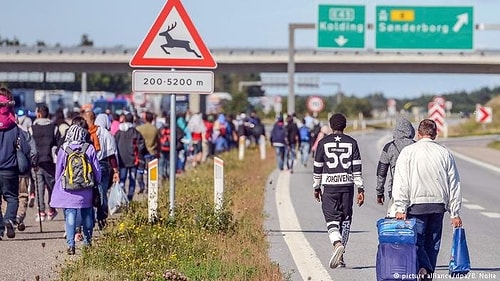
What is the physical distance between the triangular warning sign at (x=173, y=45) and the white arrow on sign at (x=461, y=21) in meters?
35.1

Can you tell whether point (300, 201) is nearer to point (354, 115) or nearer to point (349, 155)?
point (349, 155)

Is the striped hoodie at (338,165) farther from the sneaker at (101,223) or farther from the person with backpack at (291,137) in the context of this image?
the person with backpack at (291,137)

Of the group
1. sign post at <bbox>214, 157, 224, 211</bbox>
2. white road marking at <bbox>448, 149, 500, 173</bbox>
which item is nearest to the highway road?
sign post at <bbox>214, 157, 224, 211</bbox>

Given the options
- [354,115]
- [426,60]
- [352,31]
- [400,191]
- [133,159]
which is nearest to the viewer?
[400,191]

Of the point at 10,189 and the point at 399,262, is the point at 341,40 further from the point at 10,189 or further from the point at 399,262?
the point at 399,262

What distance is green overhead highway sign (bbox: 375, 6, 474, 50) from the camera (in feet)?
154

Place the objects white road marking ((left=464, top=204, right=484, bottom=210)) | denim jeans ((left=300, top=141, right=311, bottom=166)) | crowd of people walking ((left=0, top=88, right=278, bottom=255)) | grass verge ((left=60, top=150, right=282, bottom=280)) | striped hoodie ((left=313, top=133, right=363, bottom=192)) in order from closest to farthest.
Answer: grass verge ((left=60, top=150, right=282, bottom=280)) → striped hoodie ((left=313, top=133, right=363, bottom=192)) → crowd of people walking ((left=0, top=88, right=278, bottom=255)) → white road marking ((left=464, top=204, right=484, bottom=210)) → denim jeans ((left=300, top=141, right=311, bottom=166))

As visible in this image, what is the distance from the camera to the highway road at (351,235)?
12.2 metres

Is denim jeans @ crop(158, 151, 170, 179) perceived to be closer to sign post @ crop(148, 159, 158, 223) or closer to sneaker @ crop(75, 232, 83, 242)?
sign post @ crop(148, 159, 158, 223)

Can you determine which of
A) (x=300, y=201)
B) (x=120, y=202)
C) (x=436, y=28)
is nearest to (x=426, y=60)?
(x=436, y=28)

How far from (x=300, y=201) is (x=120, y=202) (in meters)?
6.31

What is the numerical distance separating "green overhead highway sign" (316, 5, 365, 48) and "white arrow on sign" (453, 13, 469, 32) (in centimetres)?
385

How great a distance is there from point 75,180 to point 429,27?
115 ft

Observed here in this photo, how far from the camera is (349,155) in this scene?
12.5 metres
